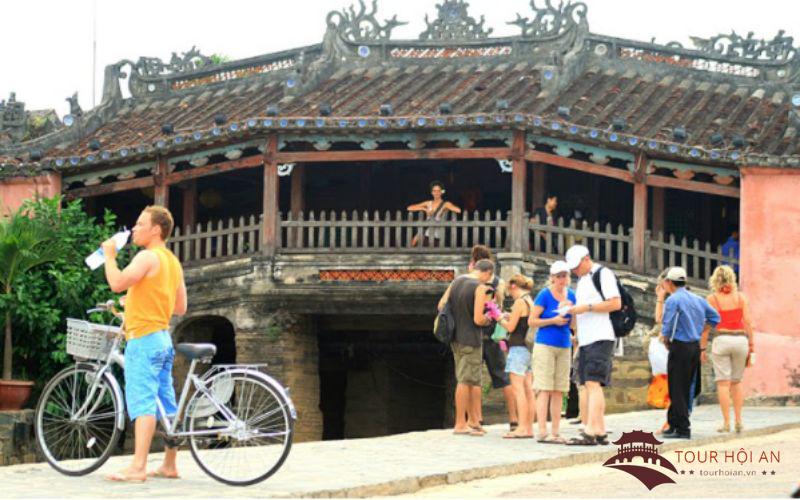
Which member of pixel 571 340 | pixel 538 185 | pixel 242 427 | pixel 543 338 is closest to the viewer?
pixel 242 427

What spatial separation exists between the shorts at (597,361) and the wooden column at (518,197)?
799 centimetres

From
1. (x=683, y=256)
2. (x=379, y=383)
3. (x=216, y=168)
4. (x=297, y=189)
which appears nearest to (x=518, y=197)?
(x=683, y=256)

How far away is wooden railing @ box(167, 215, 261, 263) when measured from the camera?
22.3 m

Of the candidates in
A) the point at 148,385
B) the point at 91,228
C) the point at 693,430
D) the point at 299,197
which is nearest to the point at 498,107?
the point at 299,197

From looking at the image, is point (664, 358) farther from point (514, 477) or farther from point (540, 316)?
point (514, 477)

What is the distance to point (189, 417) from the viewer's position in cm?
1004

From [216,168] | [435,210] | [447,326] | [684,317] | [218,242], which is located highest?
[216,168]

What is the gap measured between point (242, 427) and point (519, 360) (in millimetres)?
4931

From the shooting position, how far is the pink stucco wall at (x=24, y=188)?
23656 millimetres

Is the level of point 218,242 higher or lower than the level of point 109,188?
lower

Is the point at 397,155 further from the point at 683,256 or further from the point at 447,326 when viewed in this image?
the point at 447,326

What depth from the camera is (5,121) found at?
2478cm

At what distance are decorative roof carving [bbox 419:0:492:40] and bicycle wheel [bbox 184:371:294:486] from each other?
16.0m

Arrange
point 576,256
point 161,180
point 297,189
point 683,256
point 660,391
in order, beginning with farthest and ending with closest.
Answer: point 161,180 → point 297,189 → point 683,256 → point 660,391 → point 576,256
